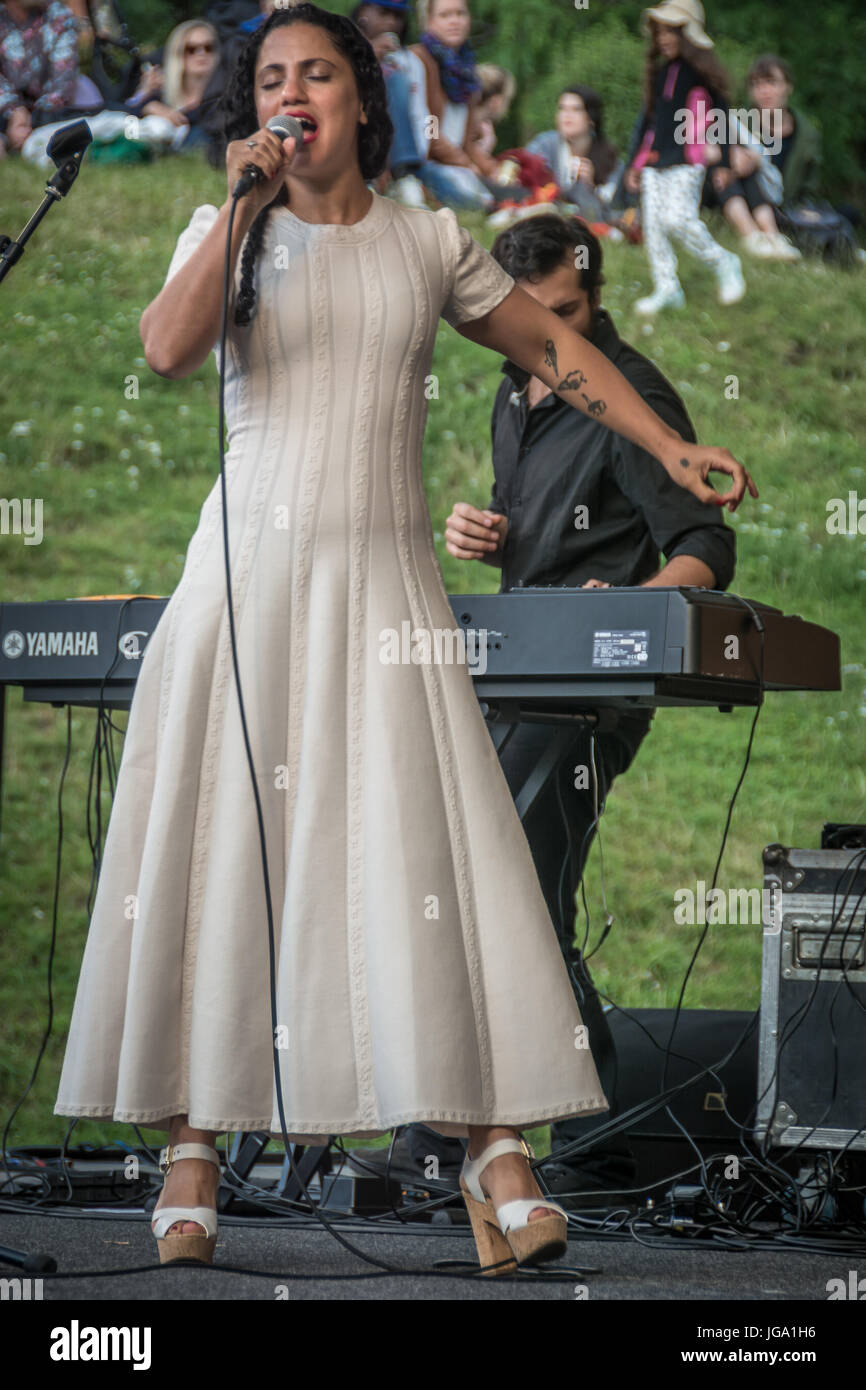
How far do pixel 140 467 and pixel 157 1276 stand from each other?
2.86m

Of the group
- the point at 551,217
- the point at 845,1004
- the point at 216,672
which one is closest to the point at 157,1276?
the point at 216,672

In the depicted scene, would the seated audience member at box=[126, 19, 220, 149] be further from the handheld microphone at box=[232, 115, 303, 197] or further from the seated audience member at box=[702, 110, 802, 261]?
→ the handheld microphone at box=[232, 115, 303, 197]

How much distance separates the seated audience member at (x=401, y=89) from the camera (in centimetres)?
422

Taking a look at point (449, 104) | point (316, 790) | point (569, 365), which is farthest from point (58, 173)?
point (449, 104)

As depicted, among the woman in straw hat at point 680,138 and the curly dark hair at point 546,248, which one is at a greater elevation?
the woman in straw hat at point 680,138

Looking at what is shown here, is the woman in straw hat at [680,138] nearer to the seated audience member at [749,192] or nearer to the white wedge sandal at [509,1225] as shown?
the seated audience member at [749,192]

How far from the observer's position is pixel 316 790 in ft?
5.85

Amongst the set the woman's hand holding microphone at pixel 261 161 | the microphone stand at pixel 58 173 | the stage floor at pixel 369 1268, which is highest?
the microphone stand at pixel 58 173

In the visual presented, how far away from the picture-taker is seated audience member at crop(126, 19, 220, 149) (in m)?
4.30

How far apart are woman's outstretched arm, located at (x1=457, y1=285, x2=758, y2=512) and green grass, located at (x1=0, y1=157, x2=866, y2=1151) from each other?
2.04 meters

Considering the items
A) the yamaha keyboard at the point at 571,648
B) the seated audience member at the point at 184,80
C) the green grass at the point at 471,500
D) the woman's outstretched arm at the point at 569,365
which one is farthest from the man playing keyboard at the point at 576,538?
the seated audience member at the point at 184,80

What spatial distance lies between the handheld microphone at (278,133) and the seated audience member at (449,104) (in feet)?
8.36

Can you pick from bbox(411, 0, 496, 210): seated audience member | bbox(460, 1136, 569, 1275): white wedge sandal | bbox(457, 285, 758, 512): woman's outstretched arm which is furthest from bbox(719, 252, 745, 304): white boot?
bbox(460, 1136, 569, 1275): white wedge sandal

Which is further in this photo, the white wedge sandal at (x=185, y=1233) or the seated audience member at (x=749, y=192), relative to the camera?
the seated audience member at (x=749, y=192)
